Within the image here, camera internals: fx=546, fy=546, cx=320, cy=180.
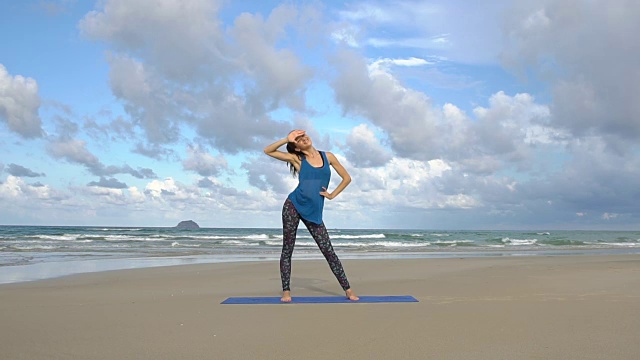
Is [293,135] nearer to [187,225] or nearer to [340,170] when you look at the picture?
[340,170]

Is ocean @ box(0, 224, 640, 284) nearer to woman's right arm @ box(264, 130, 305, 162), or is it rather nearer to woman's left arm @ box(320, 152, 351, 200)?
woman's right arm @ box(264, 130, 305, 162)

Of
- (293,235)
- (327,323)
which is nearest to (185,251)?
(293,235)

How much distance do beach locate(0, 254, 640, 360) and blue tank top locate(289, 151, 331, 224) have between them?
1037 millimetres

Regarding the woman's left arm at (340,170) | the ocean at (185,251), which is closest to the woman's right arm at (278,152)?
the woman's left arm at (340,170)

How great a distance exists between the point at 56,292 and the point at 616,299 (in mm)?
7037

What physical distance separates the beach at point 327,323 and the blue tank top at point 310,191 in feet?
3.40

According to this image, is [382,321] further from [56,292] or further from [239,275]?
[239,275]

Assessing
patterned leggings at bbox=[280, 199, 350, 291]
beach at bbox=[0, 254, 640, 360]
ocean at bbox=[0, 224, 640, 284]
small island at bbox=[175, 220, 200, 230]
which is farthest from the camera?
small island at bbox=[175, 220, 200, 230]

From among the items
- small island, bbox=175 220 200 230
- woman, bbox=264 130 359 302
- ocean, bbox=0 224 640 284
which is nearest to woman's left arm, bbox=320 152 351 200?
woman, bbox=264 130 359 302

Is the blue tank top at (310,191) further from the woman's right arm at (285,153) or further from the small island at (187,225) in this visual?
the small island at (187,225)

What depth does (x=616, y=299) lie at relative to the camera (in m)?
6.18

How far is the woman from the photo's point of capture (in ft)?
20.0

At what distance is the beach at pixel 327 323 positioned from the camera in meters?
3.73

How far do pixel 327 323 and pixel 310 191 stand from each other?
1.76m
